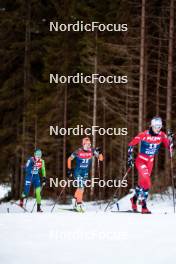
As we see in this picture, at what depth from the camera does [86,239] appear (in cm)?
645

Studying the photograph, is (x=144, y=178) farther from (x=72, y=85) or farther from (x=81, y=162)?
(x=72, y=85)

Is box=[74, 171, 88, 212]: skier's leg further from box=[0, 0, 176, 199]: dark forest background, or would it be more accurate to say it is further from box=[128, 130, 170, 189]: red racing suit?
box=[0, 0, 176, 199]: dark forest background

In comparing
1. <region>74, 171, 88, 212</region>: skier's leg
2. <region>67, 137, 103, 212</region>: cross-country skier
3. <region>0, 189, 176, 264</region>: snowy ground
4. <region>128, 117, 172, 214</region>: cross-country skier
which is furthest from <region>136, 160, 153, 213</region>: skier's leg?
<region>74, 171, 88, 212</region>: skier's leg

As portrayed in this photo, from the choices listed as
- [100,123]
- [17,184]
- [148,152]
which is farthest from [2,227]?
[17,184]

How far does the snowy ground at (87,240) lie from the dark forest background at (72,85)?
1325 centimetres

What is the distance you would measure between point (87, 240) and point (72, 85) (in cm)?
2381

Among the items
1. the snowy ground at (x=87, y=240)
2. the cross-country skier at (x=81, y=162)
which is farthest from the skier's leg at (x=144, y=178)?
the cross-country skier at (x=81, y=162)

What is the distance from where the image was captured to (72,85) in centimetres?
2978

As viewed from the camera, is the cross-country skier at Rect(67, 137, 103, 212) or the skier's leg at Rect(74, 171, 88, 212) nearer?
the skier's leg at Rect(74, 171, 88, 212)

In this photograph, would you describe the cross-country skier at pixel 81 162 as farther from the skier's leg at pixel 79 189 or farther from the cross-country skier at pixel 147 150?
the cross-country skier at pixel 147 150

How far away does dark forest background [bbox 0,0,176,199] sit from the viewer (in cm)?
2492

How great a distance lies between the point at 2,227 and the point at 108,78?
63.6ft

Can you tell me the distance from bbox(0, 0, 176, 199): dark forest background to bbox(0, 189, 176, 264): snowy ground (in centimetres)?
1325

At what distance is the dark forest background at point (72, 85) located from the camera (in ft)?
81.8
